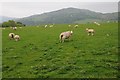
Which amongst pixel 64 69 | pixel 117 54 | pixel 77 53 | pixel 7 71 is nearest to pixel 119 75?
pixel 64 69

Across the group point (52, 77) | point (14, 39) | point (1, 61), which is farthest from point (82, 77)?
point (14, 39)

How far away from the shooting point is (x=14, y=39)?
40250mm

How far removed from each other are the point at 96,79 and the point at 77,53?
27.1 ft

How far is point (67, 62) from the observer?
69.2 ft

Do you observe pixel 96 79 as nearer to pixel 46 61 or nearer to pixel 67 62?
pixel 67 62

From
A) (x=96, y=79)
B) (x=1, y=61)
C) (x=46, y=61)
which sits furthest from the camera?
(x=1, y=61)

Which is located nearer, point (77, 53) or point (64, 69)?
point (64, 69)

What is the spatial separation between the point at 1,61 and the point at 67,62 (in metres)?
7.67

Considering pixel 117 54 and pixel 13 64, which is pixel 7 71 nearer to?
pixel 13 64

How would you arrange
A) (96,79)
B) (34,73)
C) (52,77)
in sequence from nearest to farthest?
1. (96,79)
2. (52,77)
3. (34,73)

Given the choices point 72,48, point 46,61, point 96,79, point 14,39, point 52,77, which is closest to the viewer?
point 96,79

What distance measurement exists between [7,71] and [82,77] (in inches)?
294

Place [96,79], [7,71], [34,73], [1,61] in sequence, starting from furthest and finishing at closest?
[1,61], [7,71], [34,73], [96,79]

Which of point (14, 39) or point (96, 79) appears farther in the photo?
point (14, 39)
